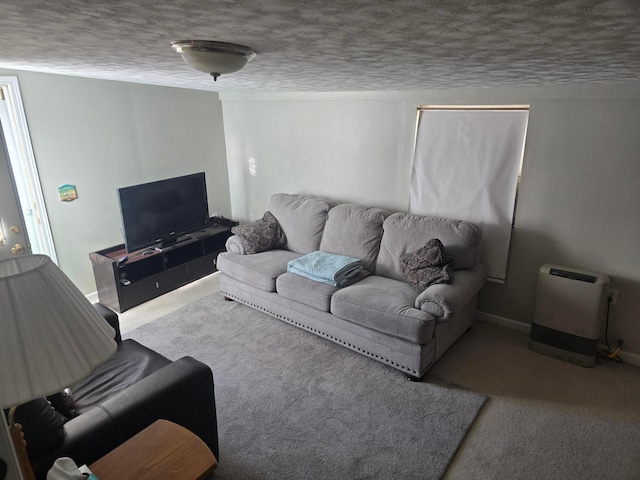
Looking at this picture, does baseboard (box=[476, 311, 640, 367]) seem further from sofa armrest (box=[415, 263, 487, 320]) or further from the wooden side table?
the wooden side table

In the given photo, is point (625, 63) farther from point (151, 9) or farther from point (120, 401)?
point (120, 401)

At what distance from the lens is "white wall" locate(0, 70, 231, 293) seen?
138 inches

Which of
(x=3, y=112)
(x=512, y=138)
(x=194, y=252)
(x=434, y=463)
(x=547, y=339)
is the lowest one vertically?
(x=434, y=463)

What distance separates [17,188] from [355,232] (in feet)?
9.47

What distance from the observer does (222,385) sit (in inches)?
111

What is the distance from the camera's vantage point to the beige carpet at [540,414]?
216 cm

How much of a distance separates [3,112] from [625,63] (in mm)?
4135

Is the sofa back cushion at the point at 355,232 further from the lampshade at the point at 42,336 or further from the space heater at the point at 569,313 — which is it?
the lampshade at the point at 42,336

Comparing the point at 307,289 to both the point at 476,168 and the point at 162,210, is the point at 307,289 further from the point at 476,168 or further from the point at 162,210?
the point at 162,210

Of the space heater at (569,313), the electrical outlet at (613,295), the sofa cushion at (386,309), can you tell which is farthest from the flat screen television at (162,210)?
the electrical outlet at (613,295)

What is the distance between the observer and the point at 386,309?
9.24 feet

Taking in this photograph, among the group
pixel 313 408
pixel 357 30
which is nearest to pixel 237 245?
pixel 313 408

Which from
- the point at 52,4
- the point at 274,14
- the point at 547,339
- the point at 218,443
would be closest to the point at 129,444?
the point at 218,443

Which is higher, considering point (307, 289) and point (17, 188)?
point (17, 188)
